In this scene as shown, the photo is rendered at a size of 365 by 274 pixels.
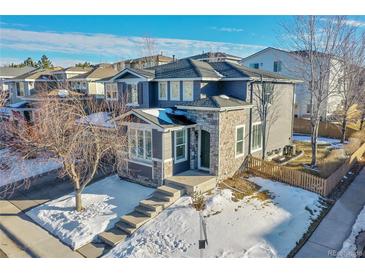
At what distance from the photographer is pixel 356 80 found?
23516mm

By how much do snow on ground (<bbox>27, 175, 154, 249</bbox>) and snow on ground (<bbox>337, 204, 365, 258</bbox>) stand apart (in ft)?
25.4

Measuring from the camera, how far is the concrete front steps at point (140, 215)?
32.6 feet

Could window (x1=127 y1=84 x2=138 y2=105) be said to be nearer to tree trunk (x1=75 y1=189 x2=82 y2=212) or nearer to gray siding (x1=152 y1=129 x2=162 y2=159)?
gray siding (x1=152 y1=129 x2=162 y2=159)

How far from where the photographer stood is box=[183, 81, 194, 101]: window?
1585 centimetres

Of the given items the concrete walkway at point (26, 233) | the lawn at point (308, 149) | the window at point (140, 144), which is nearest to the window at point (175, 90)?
the window at point (140, 144)

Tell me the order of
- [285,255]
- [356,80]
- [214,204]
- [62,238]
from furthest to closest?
[356,80]
[214,204]
[62,238]
[285,255]

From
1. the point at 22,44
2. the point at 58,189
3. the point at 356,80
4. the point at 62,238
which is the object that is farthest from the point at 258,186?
the point at 356,80

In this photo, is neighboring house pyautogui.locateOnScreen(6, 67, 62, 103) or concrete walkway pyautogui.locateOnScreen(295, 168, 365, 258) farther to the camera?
neighboring house pyautogui.locateOnScreen(6, 67, 62, 103)

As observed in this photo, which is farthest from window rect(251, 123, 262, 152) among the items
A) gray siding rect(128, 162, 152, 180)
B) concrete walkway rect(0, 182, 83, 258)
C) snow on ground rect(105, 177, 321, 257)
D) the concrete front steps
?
concrete walkway rect(0, 182, 83, 258)

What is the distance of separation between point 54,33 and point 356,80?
22878mm

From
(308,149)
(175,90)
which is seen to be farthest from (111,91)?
(308,149)

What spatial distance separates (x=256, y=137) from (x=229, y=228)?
25.4 feet

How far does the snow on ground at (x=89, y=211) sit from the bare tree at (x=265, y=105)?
24.9ft

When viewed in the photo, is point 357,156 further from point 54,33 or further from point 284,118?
point 54,33
